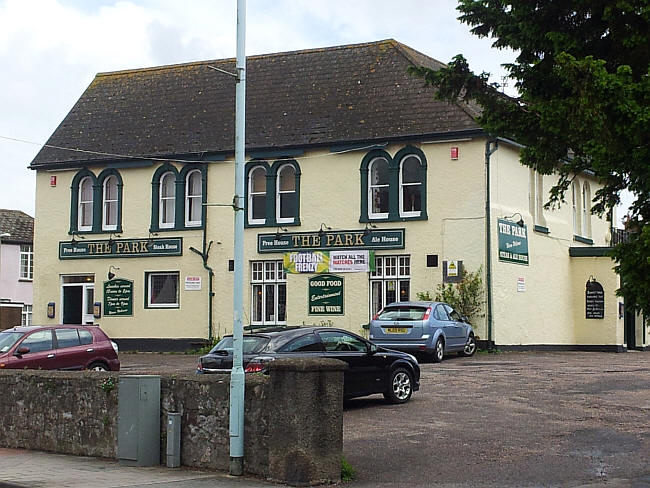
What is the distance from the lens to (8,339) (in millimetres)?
21312

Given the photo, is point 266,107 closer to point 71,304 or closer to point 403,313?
point 71,304

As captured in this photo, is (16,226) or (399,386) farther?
(16,226)

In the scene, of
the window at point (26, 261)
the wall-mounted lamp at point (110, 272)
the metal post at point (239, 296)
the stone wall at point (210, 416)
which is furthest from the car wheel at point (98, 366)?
the window at point (26, 261)

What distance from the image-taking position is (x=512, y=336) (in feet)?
103

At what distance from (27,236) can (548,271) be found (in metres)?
38.3

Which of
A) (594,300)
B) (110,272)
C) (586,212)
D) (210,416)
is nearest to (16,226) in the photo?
(110,272)

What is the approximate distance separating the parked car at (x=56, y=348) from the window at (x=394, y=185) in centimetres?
1161

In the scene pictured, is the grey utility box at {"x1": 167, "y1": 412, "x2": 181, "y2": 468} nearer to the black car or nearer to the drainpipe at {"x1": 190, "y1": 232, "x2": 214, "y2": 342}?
the black car

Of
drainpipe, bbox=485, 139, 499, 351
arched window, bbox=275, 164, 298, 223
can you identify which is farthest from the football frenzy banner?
drainpipe, bbox=485, 139, 499, 351

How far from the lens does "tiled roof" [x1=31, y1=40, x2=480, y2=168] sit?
3206cm

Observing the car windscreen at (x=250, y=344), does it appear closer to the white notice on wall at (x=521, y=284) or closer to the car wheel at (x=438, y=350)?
the car wheel at (x=438, y=350)

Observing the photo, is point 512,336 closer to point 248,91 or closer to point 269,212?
point 269,212

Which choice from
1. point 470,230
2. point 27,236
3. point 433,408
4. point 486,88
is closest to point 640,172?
point 486,88

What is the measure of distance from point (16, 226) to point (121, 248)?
29.7m
